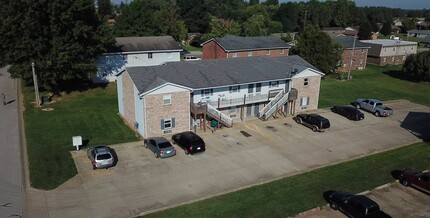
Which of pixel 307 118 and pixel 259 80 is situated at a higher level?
pixel 259 80

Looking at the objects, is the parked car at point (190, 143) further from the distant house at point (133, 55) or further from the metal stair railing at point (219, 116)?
the distant house at point (133, 55)

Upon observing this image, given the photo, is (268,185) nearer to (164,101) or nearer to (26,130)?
(164,101)

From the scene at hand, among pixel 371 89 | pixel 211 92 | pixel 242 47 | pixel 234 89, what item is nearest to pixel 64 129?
pixel 211 92

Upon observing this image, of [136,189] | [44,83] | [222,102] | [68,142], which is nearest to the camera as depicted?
[136,189]

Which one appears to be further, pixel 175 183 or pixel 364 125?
pixel 364 125

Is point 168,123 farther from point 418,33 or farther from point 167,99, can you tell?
point 418,33

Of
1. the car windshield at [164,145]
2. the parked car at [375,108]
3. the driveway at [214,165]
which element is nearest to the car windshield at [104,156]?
the driveway at [214,165]

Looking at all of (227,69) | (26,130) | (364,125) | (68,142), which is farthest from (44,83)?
(364,125)

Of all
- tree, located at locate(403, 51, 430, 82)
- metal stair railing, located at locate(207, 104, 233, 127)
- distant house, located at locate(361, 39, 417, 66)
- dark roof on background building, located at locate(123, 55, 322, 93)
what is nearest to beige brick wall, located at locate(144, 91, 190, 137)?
dark roof on background building, located at locate(123, 55, 322, 93)
